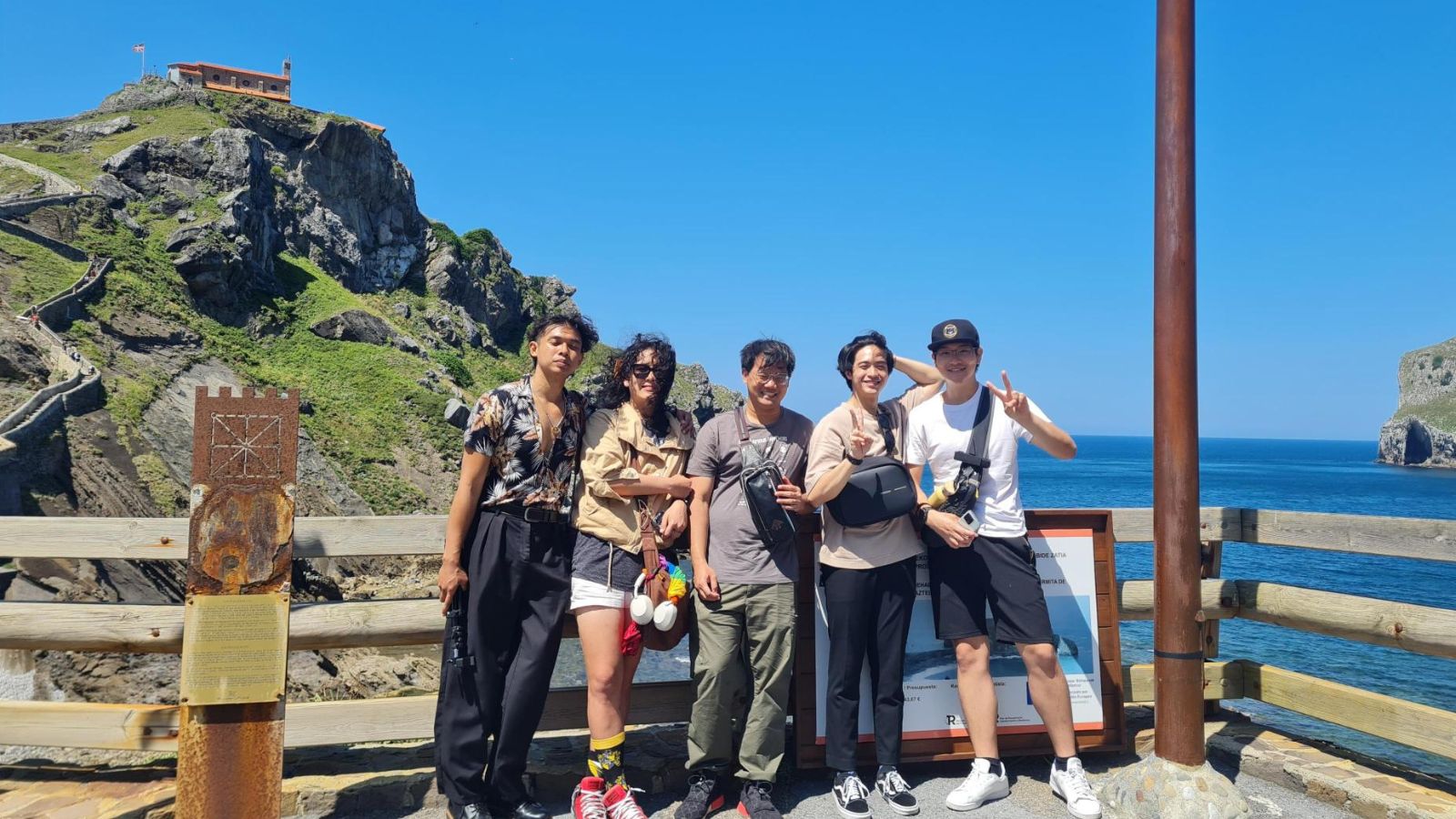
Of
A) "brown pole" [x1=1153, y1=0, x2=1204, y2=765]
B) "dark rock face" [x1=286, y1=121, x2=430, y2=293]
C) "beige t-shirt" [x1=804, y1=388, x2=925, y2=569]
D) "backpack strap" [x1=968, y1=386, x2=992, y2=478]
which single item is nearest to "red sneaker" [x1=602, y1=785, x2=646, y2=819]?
"beige t-shirt" [x1=804, y1=388, x2=925, y2=569]

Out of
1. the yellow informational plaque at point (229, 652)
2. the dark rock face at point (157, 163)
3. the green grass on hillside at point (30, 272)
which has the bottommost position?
the yellow informational plaque at point (229, 652)

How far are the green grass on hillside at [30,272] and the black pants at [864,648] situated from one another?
1319 inches

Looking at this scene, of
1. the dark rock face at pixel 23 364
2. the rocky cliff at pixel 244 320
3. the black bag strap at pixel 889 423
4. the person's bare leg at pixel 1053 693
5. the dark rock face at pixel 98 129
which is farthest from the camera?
the dark rock face at pixel 98 129

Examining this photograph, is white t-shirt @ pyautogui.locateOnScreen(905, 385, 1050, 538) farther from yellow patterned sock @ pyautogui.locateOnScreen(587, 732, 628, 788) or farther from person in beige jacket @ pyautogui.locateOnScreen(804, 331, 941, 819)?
yellow patterned sock @ pyautogui.locateOnScreen(587, 732, 628, 788)

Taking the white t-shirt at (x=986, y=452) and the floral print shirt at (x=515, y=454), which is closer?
the floral print shirt at (x=515, y=454)

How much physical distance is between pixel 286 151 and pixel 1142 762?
64796 mm

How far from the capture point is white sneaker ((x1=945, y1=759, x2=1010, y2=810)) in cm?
433

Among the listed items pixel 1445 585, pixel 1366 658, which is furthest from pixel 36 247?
pixel 1445 585

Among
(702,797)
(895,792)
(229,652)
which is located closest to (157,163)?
(229,652)

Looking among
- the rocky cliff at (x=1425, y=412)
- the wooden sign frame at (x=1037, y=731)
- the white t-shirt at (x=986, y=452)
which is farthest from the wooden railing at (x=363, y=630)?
the rocky cliff at (x=1425, y=412)

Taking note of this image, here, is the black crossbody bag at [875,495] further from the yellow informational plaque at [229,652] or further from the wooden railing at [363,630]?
the yellow informational plaque at [229,652]

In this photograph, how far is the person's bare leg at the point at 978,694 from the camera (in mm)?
4504

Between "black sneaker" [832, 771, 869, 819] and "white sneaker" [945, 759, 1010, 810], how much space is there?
1.49ft

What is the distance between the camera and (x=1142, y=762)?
4320 millimetres
